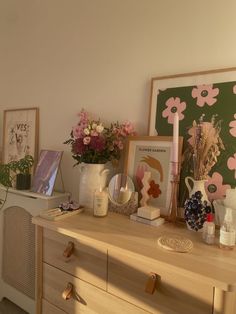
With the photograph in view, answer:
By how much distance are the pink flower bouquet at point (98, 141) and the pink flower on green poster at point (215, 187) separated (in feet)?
1.46

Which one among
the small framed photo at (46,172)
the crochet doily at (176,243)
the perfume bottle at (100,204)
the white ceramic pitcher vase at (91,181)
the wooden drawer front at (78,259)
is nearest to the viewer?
the crochet doily at (176,243)

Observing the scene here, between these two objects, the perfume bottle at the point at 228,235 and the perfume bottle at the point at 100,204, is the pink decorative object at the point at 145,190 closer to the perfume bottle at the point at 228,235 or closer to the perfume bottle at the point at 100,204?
the perfume bottle at the point at 100,204

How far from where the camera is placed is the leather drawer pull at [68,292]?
1.05 m

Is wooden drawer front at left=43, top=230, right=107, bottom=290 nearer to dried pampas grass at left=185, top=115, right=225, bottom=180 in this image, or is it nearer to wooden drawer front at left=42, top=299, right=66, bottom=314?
wooden drawer front at left=42, top=299, right=66, bottom=314

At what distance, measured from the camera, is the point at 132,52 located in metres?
1.36

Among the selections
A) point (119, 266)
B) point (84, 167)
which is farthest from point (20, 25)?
point (119, 266)

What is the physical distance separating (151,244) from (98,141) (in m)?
0.55

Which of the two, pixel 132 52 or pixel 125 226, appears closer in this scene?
pixel 125 226

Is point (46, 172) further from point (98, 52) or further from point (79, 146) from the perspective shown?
point (98, 52)

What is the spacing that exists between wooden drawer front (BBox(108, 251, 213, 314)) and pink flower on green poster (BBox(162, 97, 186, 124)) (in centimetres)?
66

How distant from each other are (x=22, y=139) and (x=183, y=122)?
4.01 feet

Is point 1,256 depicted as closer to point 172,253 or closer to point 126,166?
point 126,166

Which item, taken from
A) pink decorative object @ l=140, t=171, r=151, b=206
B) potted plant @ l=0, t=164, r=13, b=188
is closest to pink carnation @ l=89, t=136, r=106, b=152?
pink decorative object @ l=140, t=171, r=151, b=206

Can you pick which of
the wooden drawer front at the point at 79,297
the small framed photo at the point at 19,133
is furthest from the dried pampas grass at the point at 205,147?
the small framed photo at the point at 19,133
